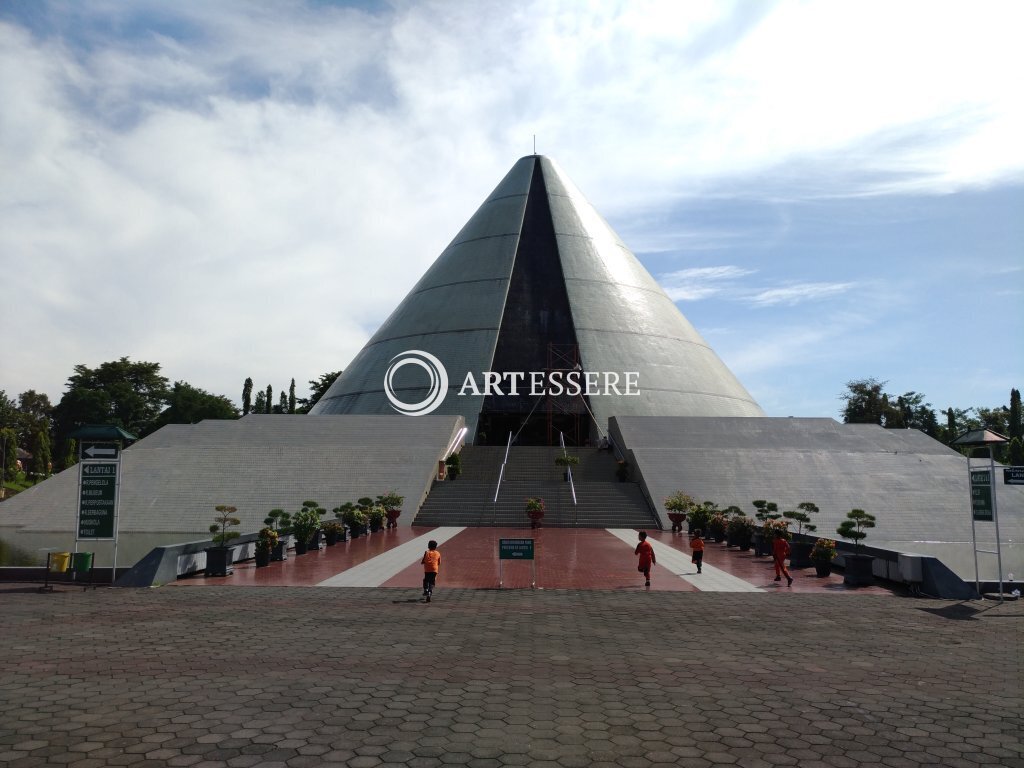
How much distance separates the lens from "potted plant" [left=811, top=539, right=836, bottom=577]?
15.0m

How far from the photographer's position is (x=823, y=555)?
1499 centimetres

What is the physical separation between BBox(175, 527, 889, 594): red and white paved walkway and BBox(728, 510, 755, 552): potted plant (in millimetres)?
412

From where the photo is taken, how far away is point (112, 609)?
1082 cm

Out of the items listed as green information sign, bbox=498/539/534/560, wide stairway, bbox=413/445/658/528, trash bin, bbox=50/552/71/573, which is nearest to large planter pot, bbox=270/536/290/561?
trash bin, bbox=50/552/71/573

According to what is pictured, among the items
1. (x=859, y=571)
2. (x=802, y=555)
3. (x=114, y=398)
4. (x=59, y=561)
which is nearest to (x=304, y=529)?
(x=59, y=561)

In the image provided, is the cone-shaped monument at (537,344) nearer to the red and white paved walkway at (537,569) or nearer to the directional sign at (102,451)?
the red and white paved walkway at (537,569)

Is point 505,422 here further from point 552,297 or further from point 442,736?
point 442,736

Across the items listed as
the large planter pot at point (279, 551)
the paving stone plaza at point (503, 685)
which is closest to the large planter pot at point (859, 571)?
the paving stone plaza at point (503, 685)

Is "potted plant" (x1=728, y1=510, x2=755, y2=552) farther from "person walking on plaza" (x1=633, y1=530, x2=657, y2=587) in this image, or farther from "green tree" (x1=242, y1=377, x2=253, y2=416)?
"green tree" (x1=242, y1=377, x2=253, y2=416)

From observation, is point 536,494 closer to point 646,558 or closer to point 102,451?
point 646,558

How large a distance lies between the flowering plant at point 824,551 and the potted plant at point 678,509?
6618 mm

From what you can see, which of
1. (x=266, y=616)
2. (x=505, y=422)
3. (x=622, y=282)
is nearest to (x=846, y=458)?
(x=505, y=422)

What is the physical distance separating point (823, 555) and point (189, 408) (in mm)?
65527

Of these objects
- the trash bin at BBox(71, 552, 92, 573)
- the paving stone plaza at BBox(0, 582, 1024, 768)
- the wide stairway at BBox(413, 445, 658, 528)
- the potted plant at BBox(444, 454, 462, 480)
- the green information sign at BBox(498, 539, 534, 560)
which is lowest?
the paving stone plaza at BBox(0, 582, 1024, 768)
